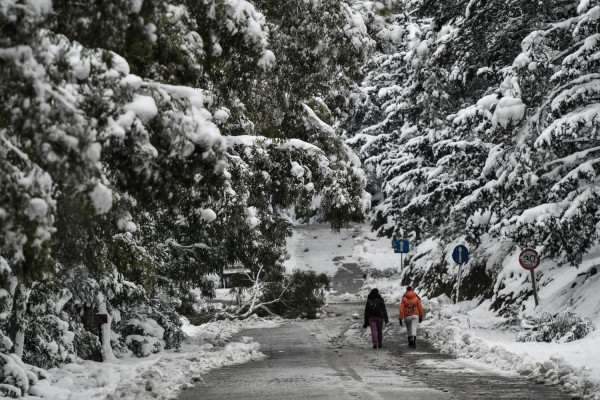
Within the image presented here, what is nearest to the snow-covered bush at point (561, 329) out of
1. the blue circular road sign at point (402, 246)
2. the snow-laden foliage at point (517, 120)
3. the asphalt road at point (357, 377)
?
the snow-laden foliage at point (517, 120)

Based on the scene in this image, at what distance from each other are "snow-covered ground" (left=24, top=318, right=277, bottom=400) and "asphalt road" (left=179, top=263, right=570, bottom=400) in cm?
39

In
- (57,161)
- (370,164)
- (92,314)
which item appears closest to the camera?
(57,161)

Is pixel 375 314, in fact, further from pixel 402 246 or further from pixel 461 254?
pixel 402 246

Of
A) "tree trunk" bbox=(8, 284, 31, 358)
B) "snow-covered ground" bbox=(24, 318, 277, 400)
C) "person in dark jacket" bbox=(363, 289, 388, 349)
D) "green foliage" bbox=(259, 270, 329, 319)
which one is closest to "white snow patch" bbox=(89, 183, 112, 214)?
"snow-covered ground" bbox=(24, 318, 277, 400)

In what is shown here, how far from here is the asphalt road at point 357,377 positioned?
1140 centimetres

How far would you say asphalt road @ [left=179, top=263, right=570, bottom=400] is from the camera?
11398 mm

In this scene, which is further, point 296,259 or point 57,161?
point 296,259

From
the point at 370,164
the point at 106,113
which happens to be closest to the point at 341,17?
the point at 106,113

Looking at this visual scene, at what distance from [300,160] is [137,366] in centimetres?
490

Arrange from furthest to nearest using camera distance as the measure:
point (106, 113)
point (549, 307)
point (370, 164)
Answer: point (370, 164)
point (549, 307)
point (106, 113)

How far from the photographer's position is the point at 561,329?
57.5ft

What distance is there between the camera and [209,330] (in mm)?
26641

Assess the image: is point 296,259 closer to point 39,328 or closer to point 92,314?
point 92,314

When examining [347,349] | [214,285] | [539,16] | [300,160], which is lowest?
[347,349]
